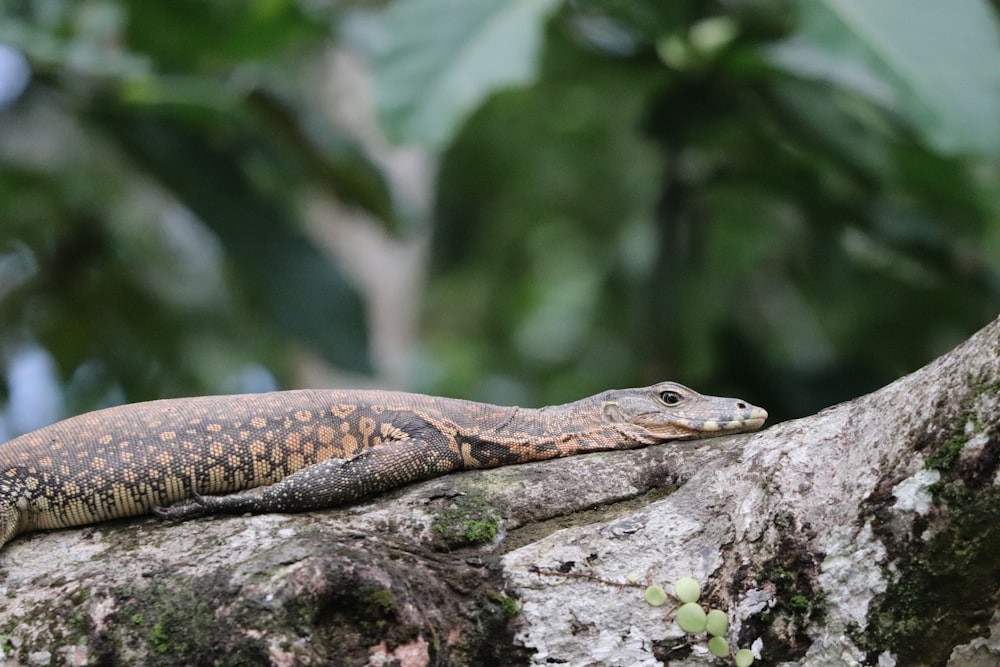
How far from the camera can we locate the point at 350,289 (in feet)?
26.7

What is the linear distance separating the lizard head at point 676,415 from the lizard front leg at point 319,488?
46.8 inches

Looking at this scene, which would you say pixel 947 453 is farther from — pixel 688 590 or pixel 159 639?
pixel 159 639

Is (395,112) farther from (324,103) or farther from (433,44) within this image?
(324,103)

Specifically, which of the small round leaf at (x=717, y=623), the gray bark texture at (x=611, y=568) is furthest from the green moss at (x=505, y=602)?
the small round leaf at (x=717, y=623)

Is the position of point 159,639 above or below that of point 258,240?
below

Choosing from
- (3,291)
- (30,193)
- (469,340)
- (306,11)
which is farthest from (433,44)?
(469,340)

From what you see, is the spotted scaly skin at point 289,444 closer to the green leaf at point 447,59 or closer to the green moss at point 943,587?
the green leaf at point 447,59

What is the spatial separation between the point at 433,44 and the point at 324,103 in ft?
22.2

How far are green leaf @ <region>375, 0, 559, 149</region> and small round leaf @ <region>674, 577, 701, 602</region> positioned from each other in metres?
2.81

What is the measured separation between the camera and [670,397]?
18.1ft

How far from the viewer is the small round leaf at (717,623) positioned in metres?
3.92

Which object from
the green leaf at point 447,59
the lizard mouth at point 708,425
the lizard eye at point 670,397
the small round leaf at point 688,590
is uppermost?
the green leaf at point 447,59


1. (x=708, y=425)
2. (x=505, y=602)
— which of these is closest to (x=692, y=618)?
(x=505, y=602)

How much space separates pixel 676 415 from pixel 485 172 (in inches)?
240
